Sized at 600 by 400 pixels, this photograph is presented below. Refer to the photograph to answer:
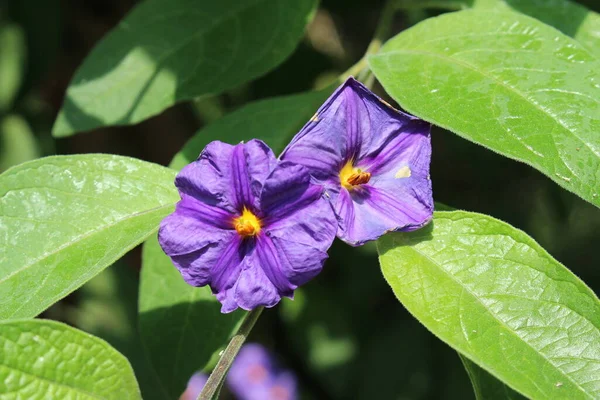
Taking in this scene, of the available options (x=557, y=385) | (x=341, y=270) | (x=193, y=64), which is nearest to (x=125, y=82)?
(x=193, y=64)

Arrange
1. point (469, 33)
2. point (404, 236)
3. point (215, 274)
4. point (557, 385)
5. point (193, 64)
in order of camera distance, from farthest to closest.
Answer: point (193, 64) → point (469, 33) → point (404, 236) → point (215, 274) → point (557, 385)

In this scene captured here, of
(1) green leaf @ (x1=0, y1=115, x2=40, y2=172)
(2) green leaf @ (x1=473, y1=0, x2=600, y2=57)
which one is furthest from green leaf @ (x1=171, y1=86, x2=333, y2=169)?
(1) green leaf @ (x1=0, y1=115, x2=40, y2=172)

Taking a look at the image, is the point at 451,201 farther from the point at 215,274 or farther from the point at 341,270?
the point at 215,274

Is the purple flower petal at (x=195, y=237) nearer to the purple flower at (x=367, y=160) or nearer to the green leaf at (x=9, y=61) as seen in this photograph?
the purple flower at (x=367, y=160)

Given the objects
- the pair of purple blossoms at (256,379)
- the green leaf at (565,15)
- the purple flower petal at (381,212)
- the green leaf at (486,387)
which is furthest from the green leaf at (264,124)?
the pair of purple blossoms at (256,379)

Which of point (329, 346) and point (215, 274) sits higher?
point (215, 274)

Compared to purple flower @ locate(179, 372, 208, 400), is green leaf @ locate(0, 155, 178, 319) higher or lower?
higher

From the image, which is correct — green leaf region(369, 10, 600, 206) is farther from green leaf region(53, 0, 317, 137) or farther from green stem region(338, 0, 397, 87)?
green leaf region(53, 0, 317, 137)
